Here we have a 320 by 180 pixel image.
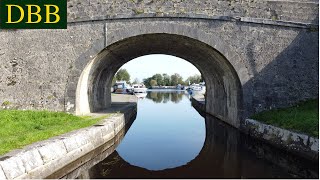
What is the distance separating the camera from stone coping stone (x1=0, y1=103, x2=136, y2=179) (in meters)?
6.28

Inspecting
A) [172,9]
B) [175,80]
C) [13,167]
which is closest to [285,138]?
[172,9]

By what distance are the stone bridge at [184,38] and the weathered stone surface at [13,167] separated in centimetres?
703

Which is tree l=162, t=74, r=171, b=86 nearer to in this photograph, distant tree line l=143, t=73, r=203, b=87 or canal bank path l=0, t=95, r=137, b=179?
distant tree line l=143, t=73, r=203, b=87

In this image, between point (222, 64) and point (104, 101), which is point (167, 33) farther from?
point (104, 101)

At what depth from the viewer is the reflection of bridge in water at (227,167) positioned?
8125 mm

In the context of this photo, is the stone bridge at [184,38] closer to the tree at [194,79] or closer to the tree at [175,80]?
the tree at [194,79]

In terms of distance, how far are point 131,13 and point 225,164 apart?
289 inches

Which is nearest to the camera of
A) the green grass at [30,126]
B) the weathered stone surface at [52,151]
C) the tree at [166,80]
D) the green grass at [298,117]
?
the weathered stone surface at [52,151]

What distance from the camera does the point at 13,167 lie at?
6.21 m

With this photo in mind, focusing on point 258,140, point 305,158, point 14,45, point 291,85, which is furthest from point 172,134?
point 14,45

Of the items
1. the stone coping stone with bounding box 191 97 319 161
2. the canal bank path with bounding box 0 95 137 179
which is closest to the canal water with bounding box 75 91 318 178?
the stone coping stone with bounding box 191 97 319 161

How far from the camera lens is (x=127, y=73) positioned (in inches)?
3632

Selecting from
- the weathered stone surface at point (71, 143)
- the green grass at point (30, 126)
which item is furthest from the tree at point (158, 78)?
the weathered stone surface at point (71, 143)

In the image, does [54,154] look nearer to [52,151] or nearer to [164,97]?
[52,151]
